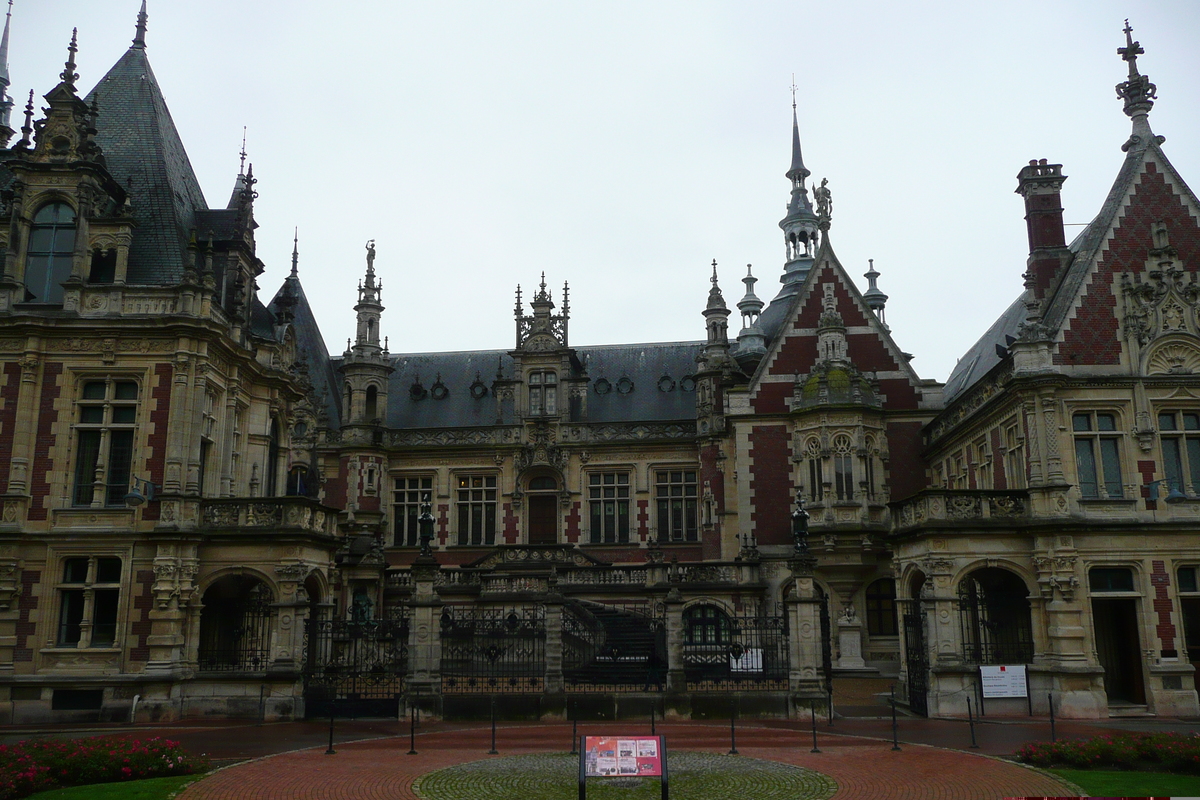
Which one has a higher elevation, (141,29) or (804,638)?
(141,29)

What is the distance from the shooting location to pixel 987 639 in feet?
83.0

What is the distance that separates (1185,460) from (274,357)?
26050 millimetres

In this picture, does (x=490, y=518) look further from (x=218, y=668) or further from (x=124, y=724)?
(x=124, y=724)

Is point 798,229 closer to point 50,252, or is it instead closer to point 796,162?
point 796,162

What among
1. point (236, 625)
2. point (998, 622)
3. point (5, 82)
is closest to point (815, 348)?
point (998, 622)

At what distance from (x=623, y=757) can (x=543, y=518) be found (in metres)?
30.0

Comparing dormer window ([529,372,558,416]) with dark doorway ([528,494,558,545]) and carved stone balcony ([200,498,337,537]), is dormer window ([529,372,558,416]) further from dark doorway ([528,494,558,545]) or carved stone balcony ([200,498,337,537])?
carved stone balcony ([200,498,337,537])

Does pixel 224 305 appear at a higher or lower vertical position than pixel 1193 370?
higher

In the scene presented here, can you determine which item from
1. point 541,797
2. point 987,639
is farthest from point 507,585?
point 541,797

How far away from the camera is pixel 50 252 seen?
25.2 meters

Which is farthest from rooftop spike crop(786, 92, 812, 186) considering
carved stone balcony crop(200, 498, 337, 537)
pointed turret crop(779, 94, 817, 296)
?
carved stone balcony crop(200, 498, 337, 537)

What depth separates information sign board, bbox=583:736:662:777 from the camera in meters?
10.8

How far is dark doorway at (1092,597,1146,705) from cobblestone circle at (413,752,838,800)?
1293cm

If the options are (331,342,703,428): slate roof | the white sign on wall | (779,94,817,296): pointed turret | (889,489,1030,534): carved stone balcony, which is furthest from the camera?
(779,94,817,296): pointed turret
